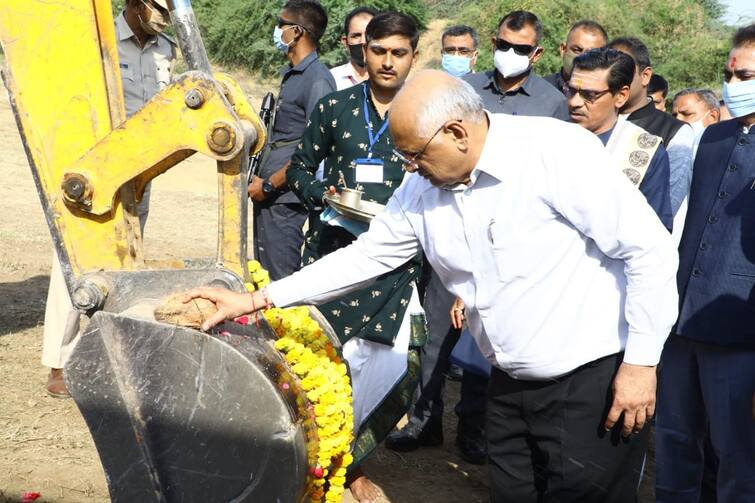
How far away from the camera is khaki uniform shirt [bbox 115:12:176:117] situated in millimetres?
4852

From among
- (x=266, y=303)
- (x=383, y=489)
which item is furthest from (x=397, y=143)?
(x=383, y=489)

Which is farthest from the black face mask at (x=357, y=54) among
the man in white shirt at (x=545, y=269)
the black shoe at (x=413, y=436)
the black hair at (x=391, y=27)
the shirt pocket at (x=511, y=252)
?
the shirt pocket at (x=511, y=252)

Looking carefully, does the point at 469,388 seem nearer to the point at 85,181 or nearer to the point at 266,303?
the point at 266,303

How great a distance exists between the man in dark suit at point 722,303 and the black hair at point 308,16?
2.69 metres

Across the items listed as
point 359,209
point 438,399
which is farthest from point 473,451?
point 359,209

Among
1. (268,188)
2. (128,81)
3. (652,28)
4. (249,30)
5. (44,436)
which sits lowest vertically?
(249,30)

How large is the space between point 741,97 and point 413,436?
2490 mm

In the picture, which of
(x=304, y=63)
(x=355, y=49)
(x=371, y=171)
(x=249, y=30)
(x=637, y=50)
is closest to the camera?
(x=371, y=171)

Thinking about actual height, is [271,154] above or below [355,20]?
below

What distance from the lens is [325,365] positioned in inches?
133

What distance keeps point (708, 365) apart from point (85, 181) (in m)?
2.51

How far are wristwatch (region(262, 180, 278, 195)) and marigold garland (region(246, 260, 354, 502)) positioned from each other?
182 cm

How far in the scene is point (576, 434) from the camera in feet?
9.48

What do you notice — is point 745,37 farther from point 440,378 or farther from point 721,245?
point 440,378
